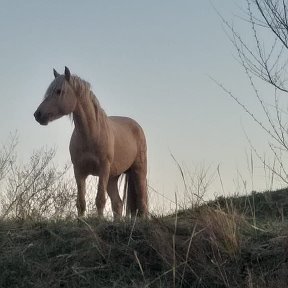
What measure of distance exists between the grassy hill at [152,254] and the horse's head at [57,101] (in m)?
2.82

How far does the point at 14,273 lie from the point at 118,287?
0.88 m

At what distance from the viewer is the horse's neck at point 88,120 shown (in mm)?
8562

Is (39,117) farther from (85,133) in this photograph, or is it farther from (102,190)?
(102,190)

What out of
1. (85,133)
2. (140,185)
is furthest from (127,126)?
(85,133)

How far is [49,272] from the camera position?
4.94m

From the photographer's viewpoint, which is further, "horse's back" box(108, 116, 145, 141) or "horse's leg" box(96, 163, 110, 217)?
"horse's back" box(108, 116, 145, 141)

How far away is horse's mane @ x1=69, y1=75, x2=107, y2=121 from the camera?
8602 mm

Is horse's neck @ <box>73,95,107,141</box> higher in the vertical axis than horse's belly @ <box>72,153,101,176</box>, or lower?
higher

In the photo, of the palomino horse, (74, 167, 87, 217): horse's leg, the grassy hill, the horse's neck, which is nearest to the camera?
the grassy hill

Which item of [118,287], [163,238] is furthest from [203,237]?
[118,287]

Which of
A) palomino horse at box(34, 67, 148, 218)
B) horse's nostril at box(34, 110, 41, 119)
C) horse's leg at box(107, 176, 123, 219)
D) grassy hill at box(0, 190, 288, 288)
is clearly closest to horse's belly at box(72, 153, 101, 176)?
palomino horse at box(34, 67, 148, 218)

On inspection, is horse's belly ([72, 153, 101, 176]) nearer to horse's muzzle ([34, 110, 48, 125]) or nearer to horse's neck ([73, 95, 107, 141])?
horse's neck ([73, 95, 107, 141])

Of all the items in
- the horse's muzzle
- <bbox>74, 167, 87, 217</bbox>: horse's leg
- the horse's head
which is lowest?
<bbox>74, 167, 87, 217</bbox>: horse's leg

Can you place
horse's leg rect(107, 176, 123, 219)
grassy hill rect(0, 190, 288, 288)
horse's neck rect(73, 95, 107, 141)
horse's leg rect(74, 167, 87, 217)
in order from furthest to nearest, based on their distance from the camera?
horse's leg rect(107, 176, 123, 219)
horse's neck rect(73, 95, 107, 141)
horse's leg rect(74, 167, 87, 217)
grassy hill rect(0, 190, 288, 288)
